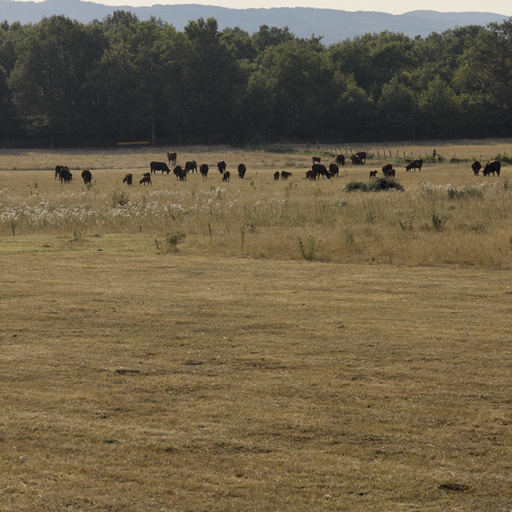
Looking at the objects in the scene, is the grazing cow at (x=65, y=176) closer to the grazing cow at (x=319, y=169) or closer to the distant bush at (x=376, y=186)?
the grazing cow at (x=319, y=169)

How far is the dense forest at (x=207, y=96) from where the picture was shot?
102m

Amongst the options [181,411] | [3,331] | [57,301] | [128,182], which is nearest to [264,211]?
[57,301]

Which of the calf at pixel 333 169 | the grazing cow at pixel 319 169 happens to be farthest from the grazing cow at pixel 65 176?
the calf at pixel 333 169

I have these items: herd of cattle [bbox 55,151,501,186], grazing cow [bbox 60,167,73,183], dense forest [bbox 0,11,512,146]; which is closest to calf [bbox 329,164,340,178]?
herd of cattle [bbox 55,151,501,186]

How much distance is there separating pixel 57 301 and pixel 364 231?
10561 mm

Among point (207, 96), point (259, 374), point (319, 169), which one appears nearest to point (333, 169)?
point (319, 169)

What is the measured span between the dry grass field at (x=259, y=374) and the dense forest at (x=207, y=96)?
8713 cm

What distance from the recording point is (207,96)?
339 ft

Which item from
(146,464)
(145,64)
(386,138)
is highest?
(145,64)

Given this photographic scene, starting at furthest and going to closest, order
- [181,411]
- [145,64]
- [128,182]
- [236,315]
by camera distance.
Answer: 1. [145,64]
2. [128,182]
3. [236,315]
4. [181,411]

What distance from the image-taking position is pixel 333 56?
12012cm

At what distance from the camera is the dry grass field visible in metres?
5.71

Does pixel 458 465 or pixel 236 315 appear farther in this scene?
pixel 236 315

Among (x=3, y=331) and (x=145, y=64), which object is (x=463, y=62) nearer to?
(x=145, y=64)
